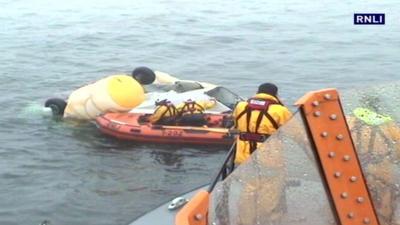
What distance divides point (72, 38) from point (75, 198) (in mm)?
16900

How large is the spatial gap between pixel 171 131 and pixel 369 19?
2000cm

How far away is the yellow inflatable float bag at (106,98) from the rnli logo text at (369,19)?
54.7ft

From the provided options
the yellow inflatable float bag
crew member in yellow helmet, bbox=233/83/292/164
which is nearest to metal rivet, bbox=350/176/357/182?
crew member in yellow helmet, bbox=233/83/292/164

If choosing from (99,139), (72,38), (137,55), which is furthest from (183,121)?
(72,38)

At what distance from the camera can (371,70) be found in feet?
71.5

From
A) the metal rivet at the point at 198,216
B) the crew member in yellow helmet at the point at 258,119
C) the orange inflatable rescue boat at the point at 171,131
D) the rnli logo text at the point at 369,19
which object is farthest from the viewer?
the rnli logo text at the point at 369,19

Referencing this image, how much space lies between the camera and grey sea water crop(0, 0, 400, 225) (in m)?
11.7

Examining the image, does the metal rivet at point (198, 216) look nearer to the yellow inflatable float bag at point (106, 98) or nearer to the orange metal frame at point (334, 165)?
the orange metal frame at point (334, 165)

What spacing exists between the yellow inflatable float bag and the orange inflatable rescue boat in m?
0.51

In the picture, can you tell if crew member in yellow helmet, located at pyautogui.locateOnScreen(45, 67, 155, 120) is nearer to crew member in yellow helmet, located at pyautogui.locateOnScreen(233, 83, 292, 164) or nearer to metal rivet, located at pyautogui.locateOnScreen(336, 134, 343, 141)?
crew member in yellow helmet, located at pyautogui.locateOnScreen(233, 83, 292, 164)

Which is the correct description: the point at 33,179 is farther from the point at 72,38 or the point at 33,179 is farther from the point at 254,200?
the point at 72,38

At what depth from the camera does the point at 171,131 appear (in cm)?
1362

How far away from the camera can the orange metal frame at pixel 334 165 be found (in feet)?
8.08

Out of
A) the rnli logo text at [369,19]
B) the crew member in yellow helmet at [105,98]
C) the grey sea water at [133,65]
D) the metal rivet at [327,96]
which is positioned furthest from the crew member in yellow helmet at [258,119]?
the rnli logo text at [369,19]
